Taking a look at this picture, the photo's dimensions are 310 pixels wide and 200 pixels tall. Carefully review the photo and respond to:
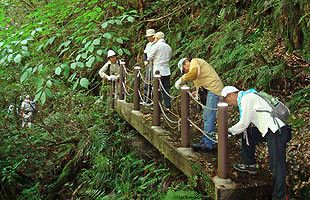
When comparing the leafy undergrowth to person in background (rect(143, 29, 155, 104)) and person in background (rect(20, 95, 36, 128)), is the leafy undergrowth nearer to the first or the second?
person in background (rect(20, 95, 36, 128))

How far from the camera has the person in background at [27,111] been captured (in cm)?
1156

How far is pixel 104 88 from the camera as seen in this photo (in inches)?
492

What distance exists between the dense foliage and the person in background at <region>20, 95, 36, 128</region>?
20cm

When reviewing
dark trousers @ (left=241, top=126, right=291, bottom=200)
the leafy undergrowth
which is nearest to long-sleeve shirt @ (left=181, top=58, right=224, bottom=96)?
dark trousers @ (left=241, top=126, right=291, bottom=200)

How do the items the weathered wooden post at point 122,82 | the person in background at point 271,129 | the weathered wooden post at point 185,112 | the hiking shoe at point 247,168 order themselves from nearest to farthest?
the person in background at point 271,129, the hiking shoe at point 247,168, the weathered wooden post at point 185,112, the weathered wooden post at point 122,82

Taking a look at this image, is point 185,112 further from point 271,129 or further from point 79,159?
point 79,159

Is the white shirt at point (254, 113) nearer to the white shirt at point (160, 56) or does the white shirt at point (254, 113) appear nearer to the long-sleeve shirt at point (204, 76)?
the long-sleeve shirt at point (204, 76)

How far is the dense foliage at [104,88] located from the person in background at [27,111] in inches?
7.8

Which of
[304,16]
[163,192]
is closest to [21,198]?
[163,192]

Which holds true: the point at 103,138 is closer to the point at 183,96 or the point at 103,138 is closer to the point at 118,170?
the point at 118,170

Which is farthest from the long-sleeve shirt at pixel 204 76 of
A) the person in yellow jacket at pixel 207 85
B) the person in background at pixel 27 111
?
the person in background at pixel 27 111

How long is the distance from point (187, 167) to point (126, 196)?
2.02 metres

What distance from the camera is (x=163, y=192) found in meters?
6.59

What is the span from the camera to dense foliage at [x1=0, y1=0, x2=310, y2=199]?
7250 mm
